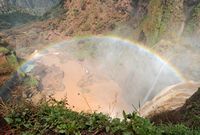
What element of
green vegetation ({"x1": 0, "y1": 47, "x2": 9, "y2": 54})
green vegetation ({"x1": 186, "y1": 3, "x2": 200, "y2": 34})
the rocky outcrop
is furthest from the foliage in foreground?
green vegetation ({"x1": 186, "y1": 3, "x2": 200, "y2": 34})

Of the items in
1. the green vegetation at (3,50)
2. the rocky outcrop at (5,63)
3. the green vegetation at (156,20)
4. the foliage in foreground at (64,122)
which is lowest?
the foliage in foreground at (64,122)

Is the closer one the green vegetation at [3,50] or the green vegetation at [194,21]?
the green vegetation at [3,50]

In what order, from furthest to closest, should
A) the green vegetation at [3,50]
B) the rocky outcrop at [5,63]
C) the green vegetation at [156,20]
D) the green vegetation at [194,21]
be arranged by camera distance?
the green vegetation at [156,20] < the green vegetation at [194,21] < the green vegetation at [3,50] < the rocky outcrop at [5,63]

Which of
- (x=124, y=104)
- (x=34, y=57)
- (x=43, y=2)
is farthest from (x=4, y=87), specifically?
(x=43, y=2)

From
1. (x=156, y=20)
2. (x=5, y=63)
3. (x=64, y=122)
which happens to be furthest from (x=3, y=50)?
(x=64, y=122)

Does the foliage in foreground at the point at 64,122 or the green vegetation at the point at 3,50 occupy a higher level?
the green vegetation at the point at 3,50

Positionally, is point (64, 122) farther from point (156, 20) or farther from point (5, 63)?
point (156, 20)

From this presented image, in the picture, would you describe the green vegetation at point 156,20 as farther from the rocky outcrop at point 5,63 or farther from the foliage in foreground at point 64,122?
the foliage in foreground at point 64,122

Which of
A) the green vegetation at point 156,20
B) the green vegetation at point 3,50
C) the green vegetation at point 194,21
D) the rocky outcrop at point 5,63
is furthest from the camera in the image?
the green vegetation at point 156,20

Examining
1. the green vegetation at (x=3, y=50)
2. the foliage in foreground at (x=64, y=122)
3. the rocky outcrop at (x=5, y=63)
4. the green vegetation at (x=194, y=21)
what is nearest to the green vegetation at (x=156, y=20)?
the green vegetation at (x=194, y=21)
